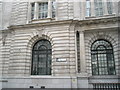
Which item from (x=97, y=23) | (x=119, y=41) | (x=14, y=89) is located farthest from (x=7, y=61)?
(x=119, y=41)

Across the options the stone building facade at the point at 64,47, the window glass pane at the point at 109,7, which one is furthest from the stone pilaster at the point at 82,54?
the window glass pane at the point at 109,7

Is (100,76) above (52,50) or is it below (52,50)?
below

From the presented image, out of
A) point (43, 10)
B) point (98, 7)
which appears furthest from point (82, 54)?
point (43, 10)

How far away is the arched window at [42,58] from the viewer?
1448 centimetres

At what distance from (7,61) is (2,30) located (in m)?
3.96

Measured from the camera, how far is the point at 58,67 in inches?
533

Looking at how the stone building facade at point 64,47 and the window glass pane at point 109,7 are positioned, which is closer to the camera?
the stone building facade at point 64,47

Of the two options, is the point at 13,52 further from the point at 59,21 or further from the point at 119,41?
the point at 119,41

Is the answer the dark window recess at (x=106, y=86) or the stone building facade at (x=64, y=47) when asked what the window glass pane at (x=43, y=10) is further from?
the dark window recess at (x=106, y=86)

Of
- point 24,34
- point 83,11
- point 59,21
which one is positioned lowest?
point 24,34

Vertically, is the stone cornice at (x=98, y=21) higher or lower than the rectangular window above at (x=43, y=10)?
lower

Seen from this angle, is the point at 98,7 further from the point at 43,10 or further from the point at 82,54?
the point at 43,10

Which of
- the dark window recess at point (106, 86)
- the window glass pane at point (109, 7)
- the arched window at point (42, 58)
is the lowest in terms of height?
the dark window recess at point (106, 86)

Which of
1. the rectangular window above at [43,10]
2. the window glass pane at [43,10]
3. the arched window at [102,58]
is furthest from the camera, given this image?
the window glass pane at [43,10]
